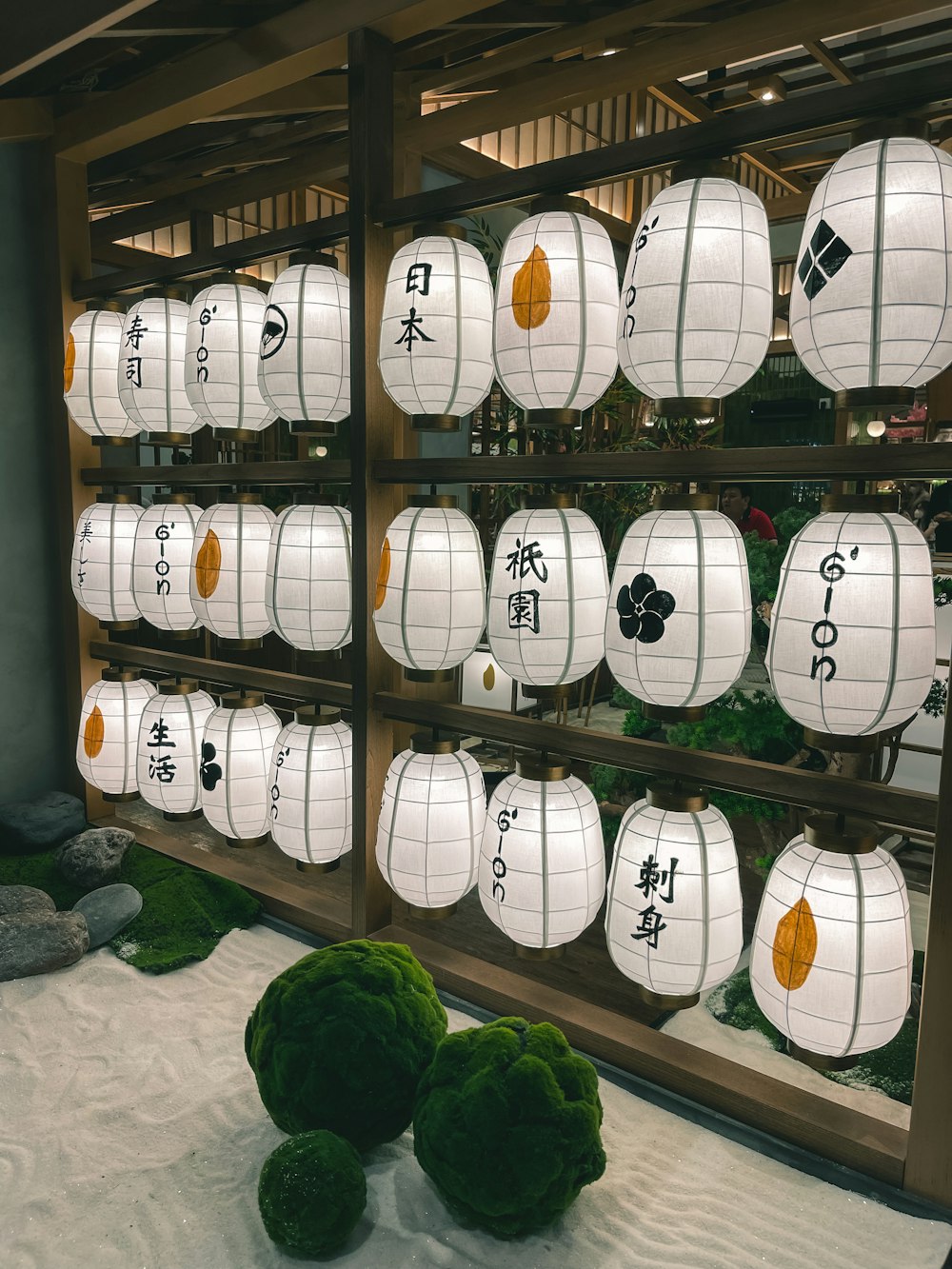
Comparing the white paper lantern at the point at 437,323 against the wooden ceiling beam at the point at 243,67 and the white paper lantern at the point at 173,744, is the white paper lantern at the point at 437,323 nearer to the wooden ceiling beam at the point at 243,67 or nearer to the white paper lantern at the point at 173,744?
the wooden ceiling beam at the point at 243,67

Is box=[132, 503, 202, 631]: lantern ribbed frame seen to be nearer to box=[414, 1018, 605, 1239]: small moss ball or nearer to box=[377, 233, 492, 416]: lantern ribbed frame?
box=[377, 233, 492, 416]: lantern ribbed frame

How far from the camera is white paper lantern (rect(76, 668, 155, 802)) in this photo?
11.8ft

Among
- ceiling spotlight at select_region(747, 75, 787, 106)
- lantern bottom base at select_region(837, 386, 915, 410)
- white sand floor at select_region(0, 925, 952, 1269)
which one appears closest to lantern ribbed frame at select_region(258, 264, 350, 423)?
lantern bottom base at select_region(837, 386, 915, 410)

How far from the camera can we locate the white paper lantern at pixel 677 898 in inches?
84.9

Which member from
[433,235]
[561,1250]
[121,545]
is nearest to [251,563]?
[121,545]

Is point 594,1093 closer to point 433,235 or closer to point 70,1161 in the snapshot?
point 70,1161

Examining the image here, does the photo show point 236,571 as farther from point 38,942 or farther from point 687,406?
point 687,406

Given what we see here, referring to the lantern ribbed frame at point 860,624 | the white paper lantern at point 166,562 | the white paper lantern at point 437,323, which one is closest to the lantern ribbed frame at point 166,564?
the white paper lantern at point 166,562

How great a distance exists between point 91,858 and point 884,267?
10.7 ft

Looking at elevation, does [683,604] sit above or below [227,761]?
above

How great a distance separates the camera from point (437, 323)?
2400 millimetres

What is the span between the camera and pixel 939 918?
6.50 ft

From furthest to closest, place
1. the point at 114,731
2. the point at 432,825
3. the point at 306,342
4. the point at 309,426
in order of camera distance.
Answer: the point at 114,731 → the point at 309,426 → the point at 306,342 → the point at 432,825

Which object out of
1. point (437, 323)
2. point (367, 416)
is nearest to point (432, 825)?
point (367, 416)
